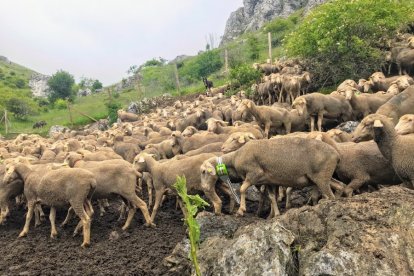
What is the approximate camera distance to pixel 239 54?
2132 inches

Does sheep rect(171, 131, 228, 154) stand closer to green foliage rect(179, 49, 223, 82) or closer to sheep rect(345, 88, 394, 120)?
sheep rect(345, 88, 394, 120)

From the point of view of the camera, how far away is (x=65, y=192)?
35.1 feet

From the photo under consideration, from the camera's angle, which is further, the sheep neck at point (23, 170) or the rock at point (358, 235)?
the sheep neck at point (23, 170)

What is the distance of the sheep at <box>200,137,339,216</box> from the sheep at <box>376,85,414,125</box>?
Result: 4.92 meters

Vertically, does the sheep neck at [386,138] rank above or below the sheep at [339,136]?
above

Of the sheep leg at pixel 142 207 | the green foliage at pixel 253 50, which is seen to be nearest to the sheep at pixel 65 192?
the sheep leg at pixel 142 207

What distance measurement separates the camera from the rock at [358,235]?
541 centimetres

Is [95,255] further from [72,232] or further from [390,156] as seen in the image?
[390,156]

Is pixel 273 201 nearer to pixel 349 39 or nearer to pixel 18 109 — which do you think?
pixel 349 39

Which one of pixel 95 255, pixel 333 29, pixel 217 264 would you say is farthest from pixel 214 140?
pixel 333 29

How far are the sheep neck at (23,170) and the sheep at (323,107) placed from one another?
930cm

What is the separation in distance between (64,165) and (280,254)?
782 centimetres

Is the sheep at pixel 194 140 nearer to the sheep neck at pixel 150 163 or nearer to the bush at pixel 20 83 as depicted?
the sheep neck at pixel 150 163

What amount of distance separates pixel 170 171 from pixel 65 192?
8.14ft
